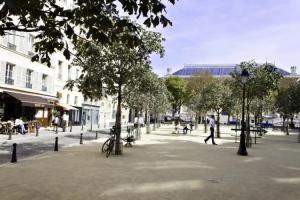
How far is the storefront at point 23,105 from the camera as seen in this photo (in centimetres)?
3064

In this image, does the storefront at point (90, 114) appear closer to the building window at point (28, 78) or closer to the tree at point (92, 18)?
the building window at point (28, 78)

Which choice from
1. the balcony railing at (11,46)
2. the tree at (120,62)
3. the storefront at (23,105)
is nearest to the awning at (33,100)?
the storefront at (23,105)

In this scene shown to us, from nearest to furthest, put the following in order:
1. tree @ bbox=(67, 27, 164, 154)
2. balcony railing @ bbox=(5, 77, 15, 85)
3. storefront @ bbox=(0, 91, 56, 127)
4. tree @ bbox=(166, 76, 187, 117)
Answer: tree @ bbox=(67, 27, 164, 154)
storefront @ bbox=(0, 91, 56, 127)
balcony railing @ bbox=(5, 77, 15, 85)
tree @ bbox=(166, 76, 187, 117)

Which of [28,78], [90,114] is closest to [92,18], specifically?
[28,78]

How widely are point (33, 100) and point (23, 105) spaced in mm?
2868

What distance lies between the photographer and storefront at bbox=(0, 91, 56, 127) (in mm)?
30644

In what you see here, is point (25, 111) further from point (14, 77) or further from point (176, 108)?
point (176, 108)

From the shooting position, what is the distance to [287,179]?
12172 millimetres

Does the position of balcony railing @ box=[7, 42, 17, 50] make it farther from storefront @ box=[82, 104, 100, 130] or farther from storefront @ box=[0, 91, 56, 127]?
storefront @ box=[82, 104, 100, 130]

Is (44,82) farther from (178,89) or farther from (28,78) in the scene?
(178,89)

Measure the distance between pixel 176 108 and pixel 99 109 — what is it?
30630 millimetres

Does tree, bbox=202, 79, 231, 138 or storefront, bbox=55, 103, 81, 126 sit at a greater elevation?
tree, bbox=202, 79, 231, 138

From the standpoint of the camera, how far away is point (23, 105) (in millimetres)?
30656

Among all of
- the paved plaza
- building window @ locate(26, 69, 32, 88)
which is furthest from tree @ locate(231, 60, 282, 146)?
building window @ locate(26, 69, 32, 88)
